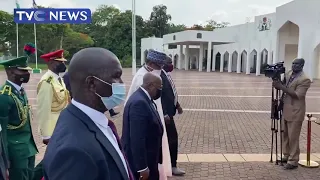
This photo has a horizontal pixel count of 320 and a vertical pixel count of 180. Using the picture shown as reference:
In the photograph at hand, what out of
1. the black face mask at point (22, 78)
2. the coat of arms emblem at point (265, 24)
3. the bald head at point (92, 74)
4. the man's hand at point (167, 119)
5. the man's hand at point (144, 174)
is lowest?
the man's hand at point (144, 174)

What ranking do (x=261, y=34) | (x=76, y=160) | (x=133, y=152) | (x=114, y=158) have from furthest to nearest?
(x=261, y=34) < (x=133, y=152) < (x=114, y=158) < (x=76, y=160)

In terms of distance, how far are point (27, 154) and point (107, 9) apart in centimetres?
7992

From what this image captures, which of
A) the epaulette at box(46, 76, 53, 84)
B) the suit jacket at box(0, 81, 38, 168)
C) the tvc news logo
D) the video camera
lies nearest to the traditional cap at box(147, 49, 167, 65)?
the epaulette at box(46, 76, 53, 84)

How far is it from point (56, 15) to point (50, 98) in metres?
25.5

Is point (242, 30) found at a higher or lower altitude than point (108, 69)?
higher

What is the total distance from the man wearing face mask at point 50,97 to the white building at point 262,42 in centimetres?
2512

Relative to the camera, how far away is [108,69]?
1721 millimetres

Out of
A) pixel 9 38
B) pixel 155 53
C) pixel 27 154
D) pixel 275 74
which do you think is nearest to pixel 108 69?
pixel 27 154

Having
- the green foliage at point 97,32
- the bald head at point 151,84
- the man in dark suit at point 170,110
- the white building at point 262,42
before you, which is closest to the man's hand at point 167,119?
the man in dark suit at point 170,110

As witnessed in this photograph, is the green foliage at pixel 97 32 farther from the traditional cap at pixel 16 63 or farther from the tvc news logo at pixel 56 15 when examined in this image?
the traditional cap at pixel 16 63

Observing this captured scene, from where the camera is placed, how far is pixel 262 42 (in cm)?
3625

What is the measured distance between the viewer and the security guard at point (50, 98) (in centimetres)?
429

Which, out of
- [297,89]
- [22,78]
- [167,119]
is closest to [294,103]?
[297,89]

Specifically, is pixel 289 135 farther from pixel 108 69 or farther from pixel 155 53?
pixel 108 69
